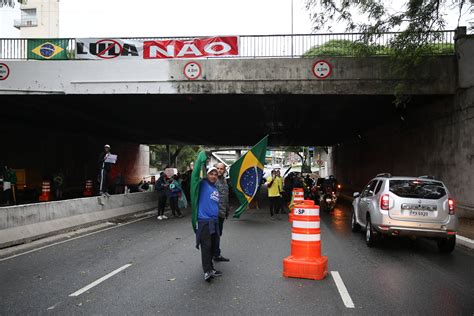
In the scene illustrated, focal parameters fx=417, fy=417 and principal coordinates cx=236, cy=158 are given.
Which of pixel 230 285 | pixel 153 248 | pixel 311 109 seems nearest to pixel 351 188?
pixel 311 109

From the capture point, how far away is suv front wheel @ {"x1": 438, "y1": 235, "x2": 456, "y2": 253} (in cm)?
924

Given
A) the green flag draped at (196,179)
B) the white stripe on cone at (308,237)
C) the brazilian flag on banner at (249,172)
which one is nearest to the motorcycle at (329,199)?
the brazilian flag on banner at (249,172)

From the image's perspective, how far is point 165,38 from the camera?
17516mm

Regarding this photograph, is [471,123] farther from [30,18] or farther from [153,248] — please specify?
[30,18]

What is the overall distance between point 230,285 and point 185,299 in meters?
0.96

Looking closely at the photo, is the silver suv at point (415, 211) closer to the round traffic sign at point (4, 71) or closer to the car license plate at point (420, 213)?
the car license plate at point (420, 213)

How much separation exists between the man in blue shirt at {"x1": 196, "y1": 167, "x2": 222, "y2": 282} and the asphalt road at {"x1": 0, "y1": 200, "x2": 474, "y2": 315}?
30 centimetres

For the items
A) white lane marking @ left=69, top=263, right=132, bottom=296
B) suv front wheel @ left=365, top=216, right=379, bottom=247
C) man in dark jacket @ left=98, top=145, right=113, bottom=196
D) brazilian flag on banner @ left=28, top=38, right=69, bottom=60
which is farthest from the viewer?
brazilian flag on banner @ left=28, top=38, right=69, bottom=60

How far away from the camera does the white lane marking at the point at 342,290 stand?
217 inches

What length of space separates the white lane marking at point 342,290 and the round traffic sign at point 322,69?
1024 cm

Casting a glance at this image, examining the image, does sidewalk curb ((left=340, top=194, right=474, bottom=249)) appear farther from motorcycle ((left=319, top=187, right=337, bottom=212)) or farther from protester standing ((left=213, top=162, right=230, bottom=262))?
motorcycle ((left=319, top=187, right=337, bottom=212))

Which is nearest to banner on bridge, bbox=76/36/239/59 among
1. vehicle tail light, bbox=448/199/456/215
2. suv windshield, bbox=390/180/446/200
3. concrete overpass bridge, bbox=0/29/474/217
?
concrete overpass bridge, bbox=0/29/474/217

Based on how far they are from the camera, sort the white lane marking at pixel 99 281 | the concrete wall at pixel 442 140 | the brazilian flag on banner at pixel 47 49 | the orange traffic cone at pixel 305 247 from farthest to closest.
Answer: the brazilian flag on banner at pixel 47 49 < the concrete wall at pixel 442 140 < the orange traffic cone at pixel 305 247 < the white lane marking at pixel 99 281

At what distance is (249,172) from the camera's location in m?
10.5
